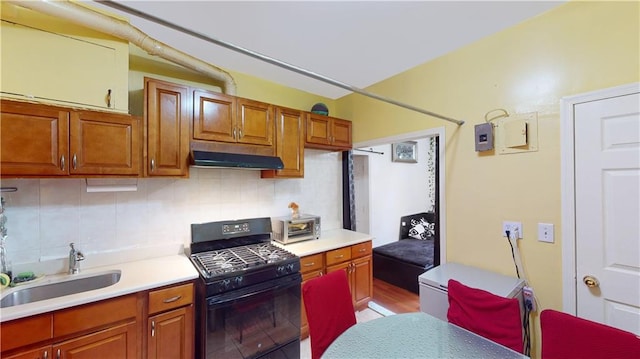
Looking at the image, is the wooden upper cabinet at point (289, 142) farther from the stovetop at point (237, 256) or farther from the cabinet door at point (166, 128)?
the cabinet door at point (166, 128)

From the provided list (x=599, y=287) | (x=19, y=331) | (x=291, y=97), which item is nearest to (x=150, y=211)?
(x=19, y=331)

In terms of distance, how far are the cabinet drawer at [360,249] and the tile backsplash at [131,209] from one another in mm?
815

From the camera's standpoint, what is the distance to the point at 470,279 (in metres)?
1.97

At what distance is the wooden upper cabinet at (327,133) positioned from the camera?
2910 mm

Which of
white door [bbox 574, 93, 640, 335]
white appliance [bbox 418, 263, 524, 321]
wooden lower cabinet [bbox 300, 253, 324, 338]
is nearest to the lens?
white door [bbox 574, 93, 640, 335]

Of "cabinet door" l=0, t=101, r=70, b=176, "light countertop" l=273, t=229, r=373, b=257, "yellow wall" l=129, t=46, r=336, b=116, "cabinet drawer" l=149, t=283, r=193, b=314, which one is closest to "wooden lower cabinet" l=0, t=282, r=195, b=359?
"cabinet drawer" l=149, t=283, r=193, b=314

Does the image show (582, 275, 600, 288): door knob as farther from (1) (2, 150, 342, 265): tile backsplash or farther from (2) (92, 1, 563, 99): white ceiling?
(1) (2, 150, 342, 265): tile backsplash

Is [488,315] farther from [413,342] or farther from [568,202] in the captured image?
[568,202]

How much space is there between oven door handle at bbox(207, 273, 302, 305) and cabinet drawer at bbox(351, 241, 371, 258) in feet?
2.54

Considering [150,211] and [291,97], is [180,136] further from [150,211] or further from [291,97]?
[291,97]

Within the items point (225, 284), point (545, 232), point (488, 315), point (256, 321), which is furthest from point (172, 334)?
point (545, 232)

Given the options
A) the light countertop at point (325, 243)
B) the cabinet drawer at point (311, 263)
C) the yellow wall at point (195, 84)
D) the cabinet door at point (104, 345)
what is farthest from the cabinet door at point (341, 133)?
the cabinet door at point (104, 345)

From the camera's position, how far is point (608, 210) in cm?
158

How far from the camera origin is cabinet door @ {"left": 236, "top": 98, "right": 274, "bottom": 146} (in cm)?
241
